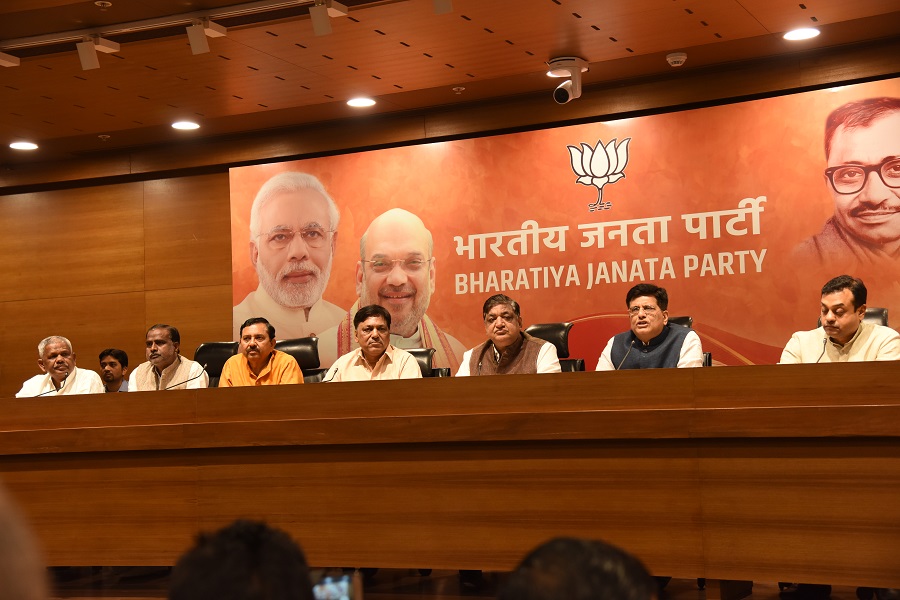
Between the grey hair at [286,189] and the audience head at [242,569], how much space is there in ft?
19.8

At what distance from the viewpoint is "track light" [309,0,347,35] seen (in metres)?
4.81

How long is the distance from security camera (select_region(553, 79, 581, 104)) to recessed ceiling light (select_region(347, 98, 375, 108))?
1.31 m

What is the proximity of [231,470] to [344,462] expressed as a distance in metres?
0.48

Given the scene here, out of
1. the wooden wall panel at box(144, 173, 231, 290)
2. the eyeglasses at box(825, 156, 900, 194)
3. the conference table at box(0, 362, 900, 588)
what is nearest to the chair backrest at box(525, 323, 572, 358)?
the conference table at box(0, 362, 900, 588)

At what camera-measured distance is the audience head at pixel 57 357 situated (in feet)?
19.6

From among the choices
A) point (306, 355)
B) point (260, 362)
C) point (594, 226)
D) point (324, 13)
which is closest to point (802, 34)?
point (594, 226)

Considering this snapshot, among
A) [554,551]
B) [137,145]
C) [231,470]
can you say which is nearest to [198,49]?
[231,470]

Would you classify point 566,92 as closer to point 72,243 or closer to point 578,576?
point 72,243

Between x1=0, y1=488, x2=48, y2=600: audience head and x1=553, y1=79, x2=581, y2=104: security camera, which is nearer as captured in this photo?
x1=0, y1=488, x2=48, y2=600: audience head

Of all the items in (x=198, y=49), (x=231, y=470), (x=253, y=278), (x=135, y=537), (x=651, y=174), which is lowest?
(x=135, y=537)

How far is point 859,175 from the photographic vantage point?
18.8 feet

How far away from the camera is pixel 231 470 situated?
4.03 metres

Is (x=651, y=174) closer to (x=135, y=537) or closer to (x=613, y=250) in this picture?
(x=613, y=250)

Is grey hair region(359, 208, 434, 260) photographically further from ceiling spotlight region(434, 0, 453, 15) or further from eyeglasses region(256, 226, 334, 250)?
ceiling spotlight region(434, 0, 453, 15)
